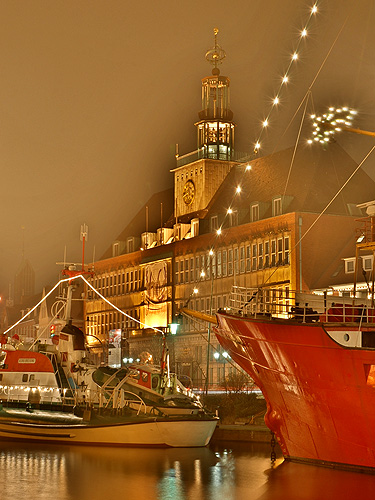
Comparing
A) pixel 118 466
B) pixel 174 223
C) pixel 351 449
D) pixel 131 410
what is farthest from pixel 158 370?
pixel 174 223

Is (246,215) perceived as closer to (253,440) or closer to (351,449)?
(253,440)

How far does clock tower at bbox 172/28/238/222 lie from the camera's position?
7438cm

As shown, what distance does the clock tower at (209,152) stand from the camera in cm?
7438

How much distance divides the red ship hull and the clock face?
45.2 meters

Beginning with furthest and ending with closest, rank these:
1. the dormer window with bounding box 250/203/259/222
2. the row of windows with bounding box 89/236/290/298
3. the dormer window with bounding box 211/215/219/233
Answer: the dormer window with bounding box 211/215/219/233
the dormer window with bounding box 250/203/259/222
the row of windows with bounding box 89/236/290/298

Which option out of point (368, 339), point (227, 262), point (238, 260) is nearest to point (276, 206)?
point (238, 260)

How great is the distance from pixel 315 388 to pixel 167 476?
5450mm

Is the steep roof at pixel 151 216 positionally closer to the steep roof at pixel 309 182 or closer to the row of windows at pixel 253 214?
the row of windows at pixel 253 214

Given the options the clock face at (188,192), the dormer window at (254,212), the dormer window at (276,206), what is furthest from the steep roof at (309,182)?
the clock face at (188,192)

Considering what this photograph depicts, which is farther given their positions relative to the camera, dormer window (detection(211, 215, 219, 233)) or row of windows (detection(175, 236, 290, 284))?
dormer window (detection(211, 215, 219, 233))

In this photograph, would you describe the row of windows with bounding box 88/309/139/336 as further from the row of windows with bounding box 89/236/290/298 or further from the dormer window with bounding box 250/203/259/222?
the dormer window with bounding box 250/203/259/222

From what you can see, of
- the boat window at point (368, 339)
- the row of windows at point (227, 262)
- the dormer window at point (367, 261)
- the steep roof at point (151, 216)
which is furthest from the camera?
the steep roof at point (151, 216)

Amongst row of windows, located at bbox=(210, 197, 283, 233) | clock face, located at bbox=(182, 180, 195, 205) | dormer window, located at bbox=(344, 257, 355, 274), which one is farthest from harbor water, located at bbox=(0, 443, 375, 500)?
clock face, located at bbox=(182, 180, 195, 205)

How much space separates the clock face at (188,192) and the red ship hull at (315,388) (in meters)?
45.2
